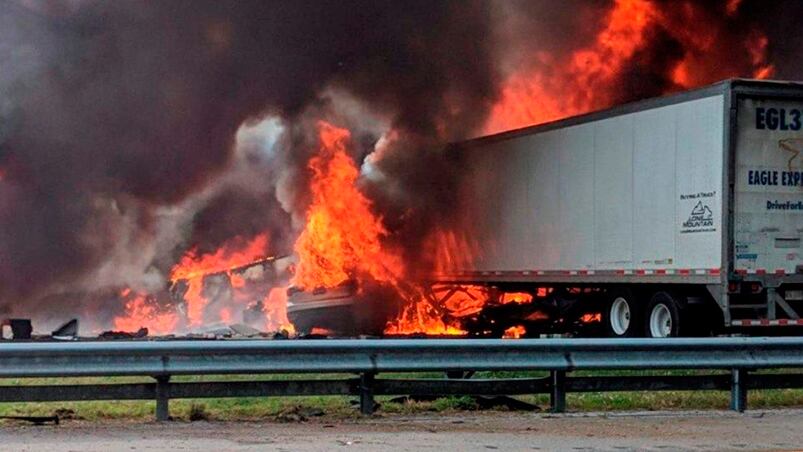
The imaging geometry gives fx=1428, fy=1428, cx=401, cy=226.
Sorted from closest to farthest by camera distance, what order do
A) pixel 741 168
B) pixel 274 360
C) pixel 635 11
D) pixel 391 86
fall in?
pixel 274 360, pixel 741 168, pixel 391 86, pixel 635 11

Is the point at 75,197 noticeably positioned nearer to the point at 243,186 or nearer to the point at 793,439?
the point at 243,186

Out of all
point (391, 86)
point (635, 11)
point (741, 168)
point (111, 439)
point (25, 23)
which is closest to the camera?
point (111, 439)

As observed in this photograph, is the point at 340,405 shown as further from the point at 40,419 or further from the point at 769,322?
the point at 769,322

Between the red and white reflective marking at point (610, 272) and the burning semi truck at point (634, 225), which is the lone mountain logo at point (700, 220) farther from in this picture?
the red and white reflective marking at point (610, 272)

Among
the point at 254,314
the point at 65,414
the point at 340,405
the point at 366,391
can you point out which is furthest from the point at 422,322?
the point at 65,414

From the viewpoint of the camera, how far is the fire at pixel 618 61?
2855 centimetres

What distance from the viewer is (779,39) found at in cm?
3058

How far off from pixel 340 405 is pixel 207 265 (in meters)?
14.7

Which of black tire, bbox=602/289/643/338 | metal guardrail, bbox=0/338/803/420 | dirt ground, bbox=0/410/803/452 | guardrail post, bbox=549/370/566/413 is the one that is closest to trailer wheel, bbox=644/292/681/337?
black tire, bbox=602/289/643/338

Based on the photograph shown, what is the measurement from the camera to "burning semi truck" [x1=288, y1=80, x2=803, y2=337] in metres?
19.1

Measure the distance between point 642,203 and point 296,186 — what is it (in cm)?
648

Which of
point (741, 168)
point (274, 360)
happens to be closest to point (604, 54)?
point (741, 168)

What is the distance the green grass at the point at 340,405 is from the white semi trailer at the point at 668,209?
5.39 meters

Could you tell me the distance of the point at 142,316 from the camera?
2606cm
